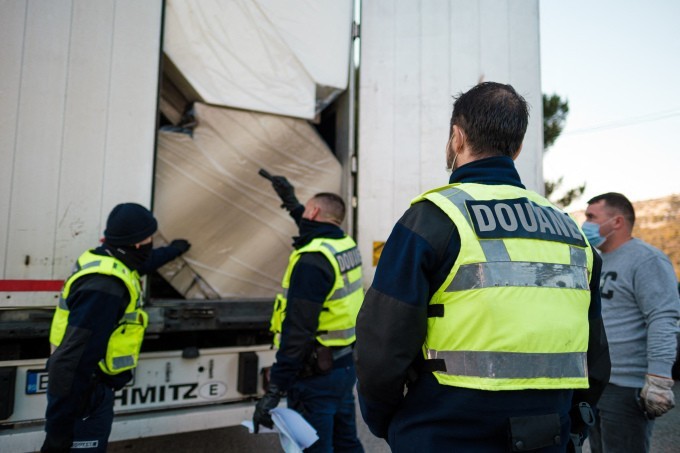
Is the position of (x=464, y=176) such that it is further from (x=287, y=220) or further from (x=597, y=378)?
(x=287, y=220)

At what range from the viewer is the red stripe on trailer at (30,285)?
2.10 meters

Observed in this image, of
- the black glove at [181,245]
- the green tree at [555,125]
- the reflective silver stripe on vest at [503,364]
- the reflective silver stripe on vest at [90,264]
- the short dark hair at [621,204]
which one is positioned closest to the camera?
the reflective silver stripe on vest at [503,364]

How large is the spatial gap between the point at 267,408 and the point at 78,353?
0.89m

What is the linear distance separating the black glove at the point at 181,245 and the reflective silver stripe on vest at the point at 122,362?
0.80m

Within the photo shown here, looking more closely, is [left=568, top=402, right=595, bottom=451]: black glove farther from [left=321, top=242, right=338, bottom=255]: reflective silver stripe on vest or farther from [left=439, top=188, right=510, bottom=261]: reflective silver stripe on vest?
[left=321, top=242, right=338, bottom=255]: reflective silver stripe on vest

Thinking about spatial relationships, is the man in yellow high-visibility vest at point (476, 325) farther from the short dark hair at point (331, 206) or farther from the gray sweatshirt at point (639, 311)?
the short dark hair at point (331, 206)

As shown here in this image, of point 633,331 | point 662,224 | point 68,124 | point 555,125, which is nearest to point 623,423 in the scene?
point 633,331

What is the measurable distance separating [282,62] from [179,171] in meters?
0.95

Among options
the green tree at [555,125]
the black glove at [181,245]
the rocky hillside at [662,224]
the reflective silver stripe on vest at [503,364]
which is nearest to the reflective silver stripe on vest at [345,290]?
the black glove at [181,245]

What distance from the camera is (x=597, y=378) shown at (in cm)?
148

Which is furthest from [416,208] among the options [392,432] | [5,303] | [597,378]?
[5,303]

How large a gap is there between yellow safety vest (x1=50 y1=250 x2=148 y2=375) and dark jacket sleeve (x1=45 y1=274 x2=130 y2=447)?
5 centimetres

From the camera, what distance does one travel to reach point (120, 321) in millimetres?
2137

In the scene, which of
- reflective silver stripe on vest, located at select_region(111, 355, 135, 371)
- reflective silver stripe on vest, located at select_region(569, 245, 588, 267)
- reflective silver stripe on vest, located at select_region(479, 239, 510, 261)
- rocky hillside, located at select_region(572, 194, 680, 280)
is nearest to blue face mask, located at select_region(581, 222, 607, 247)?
reflective silver stripe on vest, located at select_region(569, 245, 588, 267)
